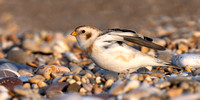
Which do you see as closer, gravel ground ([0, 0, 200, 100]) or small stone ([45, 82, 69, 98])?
gravel ground ([0, 0, 200, 100])

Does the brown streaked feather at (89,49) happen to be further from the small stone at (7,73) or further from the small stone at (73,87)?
the small stone at (7,73)

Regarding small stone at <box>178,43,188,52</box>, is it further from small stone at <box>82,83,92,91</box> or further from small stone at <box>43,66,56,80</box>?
small stone at <box>82,83,92,91</box>

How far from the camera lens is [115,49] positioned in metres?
4.71

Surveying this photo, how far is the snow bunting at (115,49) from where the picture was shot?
4680 mm

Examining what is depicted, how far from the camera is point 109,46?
4734 millimetres

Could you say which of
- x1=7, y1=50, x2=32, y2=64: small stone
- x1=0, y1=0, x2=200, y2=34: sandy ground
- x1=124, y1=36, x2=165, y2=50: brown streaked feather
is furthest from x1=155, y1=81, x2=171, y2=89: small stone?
x1=0, y1=0, x2=200, y2=34: sandy ground

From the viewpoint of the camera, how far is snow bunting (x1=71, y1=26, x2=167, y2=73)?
184 inches

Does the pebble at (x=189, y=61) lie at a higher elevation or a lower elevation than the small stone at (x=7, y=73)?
higher

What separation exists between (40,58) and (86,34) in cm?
346

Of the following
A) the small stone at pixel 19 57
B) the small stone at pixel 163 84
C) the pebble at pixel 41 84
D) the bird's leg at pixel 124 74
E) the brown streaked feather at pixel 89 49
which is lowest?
the small stone at pixel 163 84

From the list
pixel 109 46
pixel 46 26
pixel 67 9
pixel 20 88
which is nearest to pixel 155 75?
pixel 109 46

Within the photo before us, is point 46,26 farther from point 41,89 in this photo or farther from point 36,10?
point 41,89

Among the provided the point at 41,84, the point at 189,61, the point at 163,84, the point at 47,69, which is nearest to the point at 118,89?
the point at 163,84

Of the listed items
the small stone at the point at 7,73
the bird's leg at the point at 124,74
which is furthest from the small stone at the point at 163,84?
the small stone at the point at 7,73
